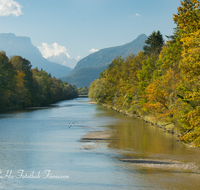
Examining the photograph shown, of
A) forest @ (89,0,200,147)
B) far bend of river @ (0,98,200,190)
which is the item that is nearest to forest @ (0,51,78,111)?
forest @ (89,0,200,147)

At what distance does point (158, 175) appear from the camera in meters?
16.4

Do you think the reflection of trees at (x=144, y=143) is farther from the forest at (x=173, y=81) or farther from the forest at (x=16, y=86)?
the forest at (x=16, y=86)

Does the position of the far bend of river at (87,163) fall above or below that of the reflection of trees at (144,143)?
above

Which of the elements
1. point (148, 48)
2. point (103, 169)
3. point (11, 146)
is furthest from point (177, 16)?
point (148, 48)

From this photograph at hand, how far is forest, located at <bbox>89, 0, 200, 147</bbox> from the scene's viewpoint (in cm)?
1677

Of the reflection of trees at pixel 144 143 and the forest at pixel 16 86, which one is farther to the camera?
the forest at pixel 16 86

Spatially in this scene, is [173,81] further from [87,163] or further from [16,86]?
[16,86]

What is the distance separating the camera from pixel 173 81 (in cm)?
3525

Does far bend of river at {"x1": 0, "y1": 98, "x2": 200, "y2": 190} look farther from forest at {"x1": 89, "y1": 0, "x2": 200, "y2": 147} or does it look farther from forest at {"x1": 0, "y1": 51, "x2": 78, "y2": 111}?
forest at {"x1": 0, "y1": 51, "x2": 78, "y2": 111}

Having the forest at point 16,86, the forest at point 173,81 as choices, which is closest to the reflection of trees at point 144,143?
the forest at point 173,81

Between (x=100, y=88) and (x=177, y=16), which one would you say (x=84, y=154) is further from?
(x=100, y=88)

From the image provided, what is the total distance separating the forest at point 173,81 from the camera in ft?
55.0

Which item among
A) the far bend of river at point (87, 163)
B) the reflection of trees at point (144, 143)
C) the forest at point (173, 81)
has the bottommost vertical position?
the reflection of trees at point (144, 143)

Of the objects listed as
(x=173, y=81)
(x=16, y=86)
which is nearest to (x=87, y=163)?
(x=173, y=81)
